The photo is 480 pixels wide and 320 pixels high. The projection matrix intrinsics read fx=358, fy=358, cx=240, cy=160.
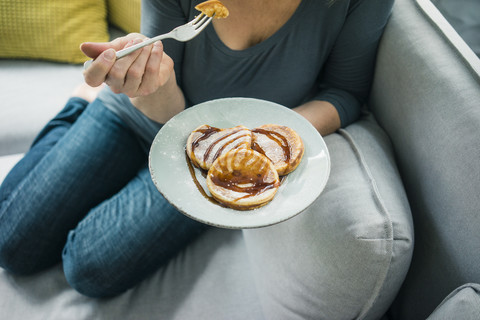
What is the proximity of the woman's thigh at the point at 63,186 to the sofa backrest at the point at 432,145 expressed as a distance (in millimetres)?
727

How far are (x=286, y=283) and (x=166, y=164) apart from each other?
355 mm

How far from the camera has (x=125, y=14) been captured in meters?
1.40

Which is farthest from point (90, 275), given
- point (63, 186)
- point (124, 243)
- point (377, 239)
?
point (377, 239)

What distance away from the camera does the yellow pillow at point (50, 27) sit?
1.28 m

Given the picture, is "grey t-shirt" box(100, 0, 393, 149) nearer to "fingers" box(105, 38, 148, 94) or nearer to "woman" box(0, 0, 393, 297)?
"woman" box(0, 0, 393, 297)

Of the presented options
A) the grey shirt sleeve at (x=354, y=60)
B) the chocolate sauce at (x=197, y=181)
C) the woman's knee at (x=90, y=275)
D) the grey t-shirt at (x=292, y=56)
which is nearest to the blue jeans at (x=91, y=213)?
the woman's knee at (x=90, y=275)

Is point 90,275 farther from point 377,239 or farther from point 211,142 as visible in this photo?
point 377,239

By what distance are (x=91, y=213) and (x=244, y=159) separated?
546mm

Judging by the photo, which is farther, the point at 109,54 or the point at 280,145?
the point at 280,145

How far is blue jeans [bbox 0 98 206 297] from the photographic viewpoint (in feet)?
2.90

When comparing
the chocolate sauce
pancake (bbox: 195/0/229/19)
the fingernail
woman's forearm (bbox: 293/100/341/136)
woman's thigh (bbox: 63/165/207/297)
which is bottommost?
woman's thigh (bbox: 63/165/207/297)

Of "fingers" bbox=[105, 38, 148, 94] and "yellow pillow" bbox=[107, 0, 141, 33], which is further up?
"fingers" bbox=[105, 38, 148, 94]

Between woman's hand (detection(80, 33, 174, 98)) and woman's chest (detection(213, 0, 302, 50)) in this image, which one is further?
woman's chest (detection(213, 0, 302, 50))

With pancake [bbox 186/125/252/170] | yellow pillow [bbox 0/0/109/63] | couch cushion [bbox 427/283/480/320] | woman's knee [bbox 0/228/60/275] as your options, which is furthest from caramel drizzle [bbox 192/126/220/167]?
yellow pillow [bbox 0/0/109/63]
